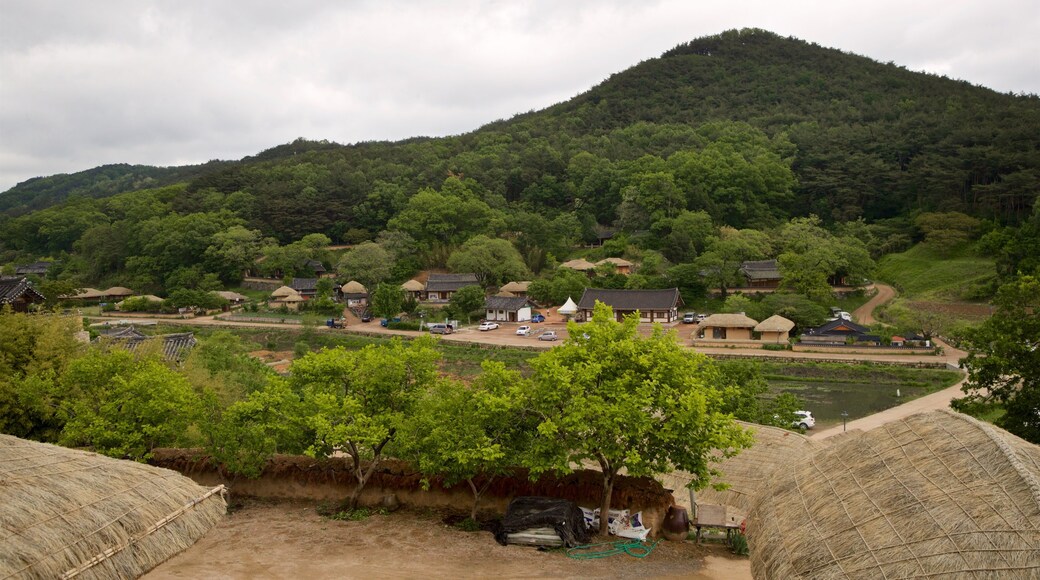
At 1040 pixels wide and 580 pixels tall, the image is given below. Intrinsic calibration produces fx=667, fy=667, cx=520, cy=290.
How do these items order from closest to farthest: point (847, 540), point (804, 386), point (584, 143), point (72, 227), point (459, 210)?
point (847, 540), point (804, 386), point (459, 210), point (72, 227), point (584, 143)

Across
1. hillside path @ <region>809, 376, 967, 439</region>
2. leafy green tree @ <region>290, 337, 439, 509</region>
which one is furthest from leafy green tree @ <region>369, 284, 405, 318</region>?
leafy green tree @ <region>290, 337, 439, 509</region>

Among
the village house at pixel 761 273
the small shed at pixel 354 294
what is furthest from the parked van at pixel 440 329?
the village house at pixel 761 273

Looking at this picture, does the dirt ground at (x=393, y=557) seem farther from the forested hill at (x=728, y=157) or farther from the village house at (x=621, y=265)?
the forested hill at (x=728, y=157)

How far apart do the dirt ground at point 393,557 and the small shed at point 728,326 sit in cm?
2573

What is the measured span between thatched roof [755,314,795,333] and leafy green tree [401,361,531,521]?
26172 mm

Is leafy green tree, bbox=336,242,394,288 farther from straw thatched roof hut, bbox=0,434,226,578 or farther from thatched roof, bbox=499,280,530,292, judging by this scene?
straw thatched roof hut, bbox=0,434,226,578

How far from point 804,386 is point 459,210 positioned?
32.6m

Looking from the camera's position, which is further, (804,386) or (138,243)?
(138,243)

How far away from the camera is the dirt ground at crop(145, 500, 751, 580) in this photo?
29.2 ft

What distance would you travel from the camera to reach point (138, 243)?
5988 cm

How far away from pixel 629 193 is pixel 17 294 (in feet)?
136

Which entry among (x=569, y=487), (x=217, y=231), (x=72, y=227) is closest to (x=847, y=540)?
(x=569, y=487)

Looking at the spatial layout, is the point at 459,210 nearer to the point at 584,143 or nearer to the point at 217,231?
the point at 217,231

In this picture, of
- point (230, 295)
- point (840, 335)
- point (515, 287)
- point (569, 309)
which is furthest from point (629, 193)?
point (230, 295)
